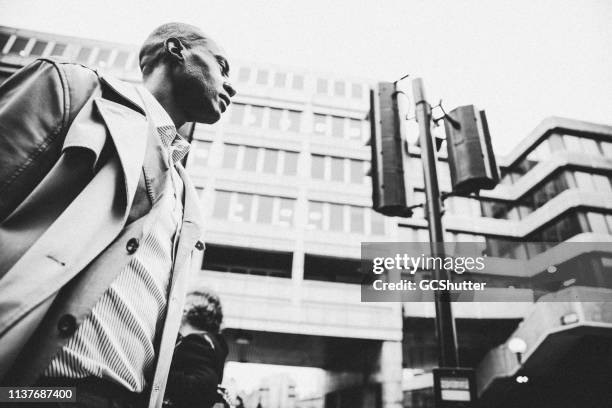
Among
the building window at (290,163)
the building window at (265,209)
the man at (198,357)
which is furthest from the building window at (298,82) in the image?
the man at (198,357)

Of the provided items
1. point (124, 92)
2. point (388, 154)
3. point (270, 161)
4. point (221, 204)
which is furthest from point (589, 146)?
point (124, 92)

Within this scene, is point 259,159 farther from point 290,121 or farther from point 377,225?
point 377,225

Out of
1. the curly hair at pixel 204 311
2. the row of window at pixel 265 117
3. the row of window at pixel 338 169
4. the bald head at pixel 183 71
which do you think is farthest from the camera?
the row of window at pixel 265 117

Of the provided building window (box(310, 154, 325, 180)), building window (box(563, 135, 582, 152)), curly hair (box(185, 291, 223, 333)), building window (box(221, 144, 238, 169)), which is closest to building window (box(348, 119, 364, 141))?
building window (box(310, 154, 325, 180))

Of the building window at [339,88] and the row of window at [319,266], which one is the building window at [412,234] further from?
the building window at [339,88]

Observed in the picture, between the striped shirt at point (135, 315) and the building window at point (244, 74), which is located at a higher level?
the building window at point (244, 74)

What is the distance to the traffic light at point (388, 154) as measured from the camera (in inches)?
190

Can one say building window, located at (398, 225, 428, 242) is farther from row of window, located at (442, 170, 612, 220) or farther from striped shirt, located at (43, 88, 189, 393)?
striped shirt, located at (43, 88, 189, 393)

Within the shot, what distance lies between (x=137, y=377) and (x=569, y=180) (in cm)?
3001

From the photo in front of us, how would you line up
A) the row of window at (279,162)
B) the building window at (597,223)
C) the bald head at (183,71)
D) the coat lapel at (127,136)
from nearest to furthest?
the coat lapel at (127,136) → the bald head at (183,71) → the row of window at (279,162) → the building window at (597,223)

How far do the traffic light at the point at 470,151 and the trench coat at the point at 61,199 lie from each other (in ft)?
15.2

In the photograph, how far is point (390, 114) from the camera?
547 cm

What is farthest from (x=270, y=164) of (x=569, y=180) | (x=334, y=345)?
(x=569, y=180)

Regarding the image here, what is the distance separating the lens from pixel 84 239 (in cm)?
91
